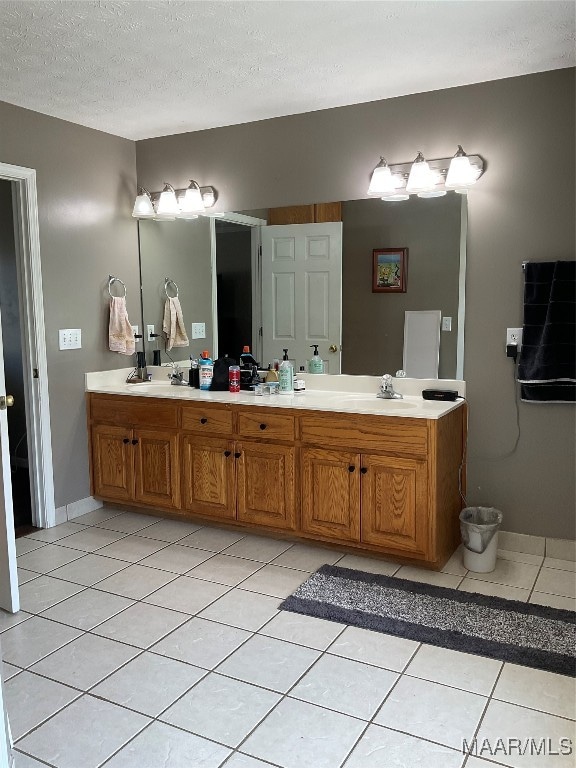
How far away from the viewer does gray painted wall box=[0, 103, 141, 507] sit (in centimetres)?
363

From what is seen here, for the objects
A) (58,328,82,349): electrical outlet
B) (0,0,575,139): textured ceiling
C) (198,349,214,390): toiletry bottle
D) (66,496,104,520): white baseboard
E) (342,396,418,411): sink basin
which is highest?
(0,0,575,139): textured ceiling

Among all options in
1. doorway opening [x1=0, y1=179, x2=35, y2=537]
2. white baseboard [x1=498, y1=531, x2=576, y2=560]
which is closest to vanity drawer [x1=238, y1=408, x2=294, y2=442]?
white baseboard [x1=498, y1=531, x2=576, y2=560]

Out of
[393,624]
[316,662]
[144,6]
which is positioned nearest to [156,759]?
[316,662]

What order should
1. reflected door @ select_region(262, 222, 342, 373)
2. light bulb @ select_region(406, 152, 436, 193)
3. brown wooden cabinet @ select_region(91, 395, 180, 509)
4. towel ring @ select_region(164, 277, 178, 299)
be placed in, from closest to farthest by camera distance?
light bulb @ select_region(406, 152, 436, 193) → reflected door @ select_region(262, 222, 342, 373) → brown wooden cabinet @ select_region(91, 395, 180, 509) → towel ring @ select_region(164, 277, 178, 299)

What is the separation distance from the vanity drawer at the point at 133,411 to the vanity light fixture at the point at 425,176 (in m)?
1.67

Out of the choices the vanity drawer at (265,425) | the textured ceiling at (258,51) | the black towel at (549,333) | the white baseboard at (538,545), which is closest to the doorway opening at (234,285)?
the vanity drawer at (265,425)

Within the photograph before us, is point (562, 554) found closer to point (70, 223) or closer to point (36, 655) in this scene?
point (36, 655)

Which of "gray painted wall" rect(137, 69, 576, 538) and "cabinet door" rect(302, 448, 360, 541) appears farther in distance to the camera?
"cabinet door" rect(302, 448, 360, 541)

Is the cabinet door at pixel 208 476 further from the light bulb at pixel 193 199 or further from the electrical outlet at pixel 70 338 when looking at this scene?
the light bulb at pixel 193 199

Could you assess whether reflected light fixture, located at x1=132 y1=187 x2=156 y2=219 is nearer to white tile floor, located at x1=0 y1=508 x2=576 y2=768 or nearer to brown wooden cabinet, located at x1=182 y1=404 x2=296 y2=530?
brown wooden cabinet, located at x1=182 y1=404 x2=296 y2=530

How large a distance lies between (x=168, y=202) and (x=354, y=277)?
4.37 feet

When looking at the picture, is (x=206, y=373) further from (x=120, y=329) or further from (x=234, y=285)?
(x=120, y=329)

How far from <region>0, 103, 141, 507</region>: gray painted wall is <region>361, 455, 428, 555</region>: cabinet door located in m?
1.88

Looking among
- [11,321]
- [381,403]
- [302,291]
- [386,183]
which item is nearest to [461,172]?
[386,183]
